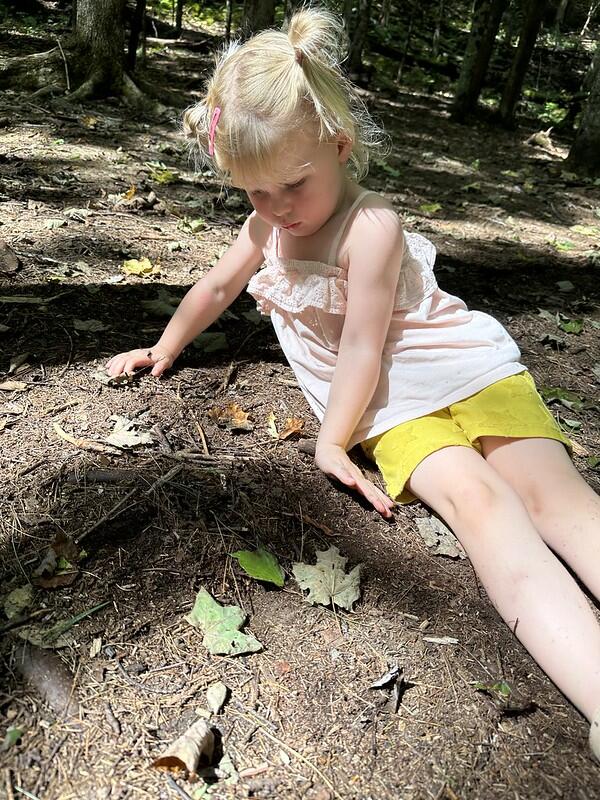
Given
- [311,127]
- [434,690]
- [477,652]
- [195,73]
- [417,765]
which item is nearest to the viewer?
[417,765]

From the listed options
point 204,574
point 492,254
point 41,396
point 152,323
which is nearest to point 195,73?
point 492,254

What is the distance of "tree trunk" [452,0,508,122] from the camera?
402 inches

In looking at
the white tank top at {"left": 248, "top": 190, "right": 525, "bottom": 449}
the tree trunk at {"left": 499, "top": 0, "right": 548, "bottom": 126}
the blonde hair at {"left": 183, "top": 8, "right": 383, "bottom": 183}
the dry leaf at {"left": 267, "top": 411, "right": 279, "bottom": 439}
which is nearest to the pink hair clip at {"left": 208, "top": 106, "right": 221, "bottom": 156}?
the blonde hair at {"left": 183, "top": 8, "right": 383, "bottom": 183}

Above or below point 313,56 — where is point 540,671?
below

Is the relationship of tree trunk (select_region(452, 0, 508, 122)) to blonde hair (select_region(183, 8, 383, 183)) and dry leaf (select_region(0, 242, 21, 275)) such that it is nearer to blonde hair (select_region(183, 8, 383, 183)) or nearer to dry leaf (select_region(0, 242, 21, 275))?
dry leaf (select_region(0, 242, 21, 275))

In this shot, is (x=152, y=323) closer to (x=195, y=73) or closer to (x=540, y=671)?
(x=540, y=671)

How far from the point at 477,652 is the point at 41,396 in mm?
1745

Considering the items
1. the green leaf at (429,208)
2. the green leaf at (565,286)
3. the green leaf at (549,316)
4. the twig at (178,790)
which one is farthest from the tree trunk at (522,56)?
the twig at (178,790)

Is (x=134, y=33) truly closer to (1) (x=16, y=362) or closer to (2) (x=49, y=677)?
(1) (x=16, y=362)

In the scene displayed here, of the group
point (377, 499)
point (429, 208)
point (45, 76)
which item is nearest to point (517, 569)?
point (377, 499)

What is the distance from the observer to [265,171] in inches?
78.1

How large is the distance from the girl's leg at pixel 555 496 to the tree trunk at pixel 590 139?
259 inches

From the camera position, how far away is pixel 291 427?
256cm

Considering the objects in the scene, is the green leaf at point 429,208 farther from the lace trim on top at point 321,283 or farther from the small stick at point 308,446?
the small stick at point 308,446
